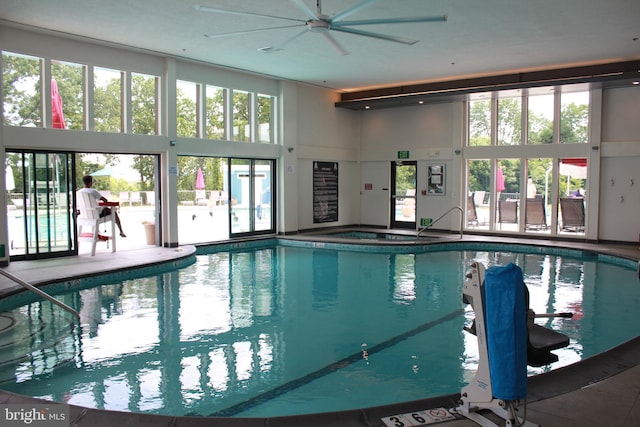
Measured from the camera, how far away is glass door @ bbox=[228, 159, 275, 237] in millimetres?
11703

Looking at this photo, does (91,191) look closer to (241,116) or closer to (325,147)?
(241,116)

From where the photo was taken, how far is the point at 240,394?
3.63 m

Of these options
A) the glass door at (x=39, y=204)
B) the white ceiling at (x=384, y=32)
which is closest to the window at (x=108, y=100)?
the white ceiling at (x=384, y=32)

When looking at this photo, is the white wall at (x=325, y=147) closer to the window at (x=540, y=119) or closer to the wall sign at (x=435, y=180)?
the wall sign at (x=435, y=180)

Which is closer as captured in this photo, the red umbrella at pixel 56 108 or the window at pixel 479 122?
the red umbrella at pixel 56 108

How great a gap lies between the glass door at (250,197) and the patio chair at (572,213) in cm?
670

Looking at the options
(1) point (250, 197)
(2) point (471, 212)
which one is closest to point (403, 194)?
(2) point (471, 212)

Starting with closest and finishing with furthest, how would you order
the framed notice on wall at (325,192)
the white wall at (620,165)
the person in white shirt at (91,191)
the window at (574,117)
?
the person in white shirt at (91,191), the white wall at (620,165), the window at (574,117), the framed notice on wall at (325,192)

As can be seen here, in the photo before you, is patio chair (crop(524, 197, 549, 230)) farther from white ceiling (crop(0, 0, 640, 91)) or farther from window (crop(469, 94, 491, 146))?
white ceiling (crop(0, 0, 640, 91))

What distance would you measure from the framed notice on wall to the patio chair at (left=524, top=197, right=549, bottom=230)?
15.9 ft

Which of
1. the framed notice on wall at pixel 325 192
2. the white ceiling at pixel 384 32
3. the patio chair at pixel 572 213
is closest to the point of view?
the white ceiling at pixel 384 32

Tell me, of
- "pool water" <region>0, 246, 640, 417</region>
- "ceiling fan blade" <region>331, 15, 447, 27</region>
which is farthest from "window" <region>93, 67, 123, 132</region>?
"ceiling fan blade" <region>331, 15, 447, 27</region>

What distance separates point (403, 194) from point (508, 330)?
1167 cm

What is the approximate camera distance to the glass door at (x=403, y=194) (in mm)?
13836
